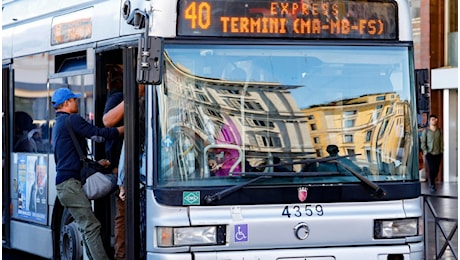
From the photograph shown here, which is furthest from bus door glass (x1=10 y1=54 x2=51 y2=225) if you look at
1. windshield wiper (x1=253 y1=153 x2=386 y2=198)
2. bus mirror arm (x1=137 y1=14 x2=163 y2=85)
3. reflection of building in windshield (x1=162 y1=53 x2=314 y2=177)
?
windshield wiper (x1=253 y1=153 x2=386 y2=198)

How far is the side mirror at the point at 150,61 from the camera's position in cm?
744

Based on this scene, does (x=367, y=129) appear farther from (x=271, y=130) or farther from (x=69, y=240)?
(x=69, y=240)

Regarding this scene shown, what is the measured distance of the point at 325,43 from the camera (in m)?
8.14

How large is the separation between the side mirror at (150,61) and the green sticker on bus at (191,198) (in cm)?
86

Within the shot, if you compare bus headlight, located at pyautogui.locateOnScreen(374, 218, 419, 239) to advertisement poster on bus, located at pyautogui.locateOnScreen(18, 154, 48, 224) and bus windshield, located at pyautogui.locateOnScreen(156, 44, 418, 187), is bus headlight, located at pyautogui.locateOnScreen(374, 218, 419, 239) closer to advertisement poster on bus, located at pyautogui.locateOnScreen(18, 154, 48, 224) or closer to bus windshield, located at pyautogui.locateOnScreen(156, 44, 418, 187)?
bus windshield, located at pyautogui.locateOnScreen(156, 44, 418, 187)

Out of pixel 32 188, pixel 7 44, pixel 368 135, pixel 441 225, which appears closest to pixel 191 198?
pixel 368 135

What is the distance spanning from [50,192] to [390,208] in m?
3.58

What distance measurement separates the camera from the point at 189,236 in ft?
25.5

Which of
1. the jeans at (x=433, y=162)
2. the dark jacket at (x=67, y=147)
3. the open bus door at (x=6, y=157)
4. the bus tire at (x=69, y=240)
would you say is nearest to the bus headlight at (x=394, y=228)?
the dark jacket at (x=67, y=147)

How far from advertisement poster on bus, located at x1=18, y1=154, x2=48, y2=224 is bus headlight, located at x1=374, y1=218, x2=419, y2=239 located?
360 centimetres

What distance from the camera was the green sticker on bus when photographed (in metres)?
7.75

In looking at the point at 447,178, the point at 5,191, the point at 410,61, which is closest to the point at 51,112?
the point at 5,191

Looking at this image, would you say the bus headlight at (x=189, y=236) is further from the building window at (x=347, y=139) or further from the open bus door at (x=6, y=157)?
the open bus door at (x=6, y=157)

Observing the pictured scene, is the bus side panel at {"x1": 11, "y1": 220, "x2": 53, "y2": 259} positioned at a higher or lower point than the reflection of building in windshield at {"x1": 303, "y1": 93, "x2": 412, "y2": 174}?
lower
